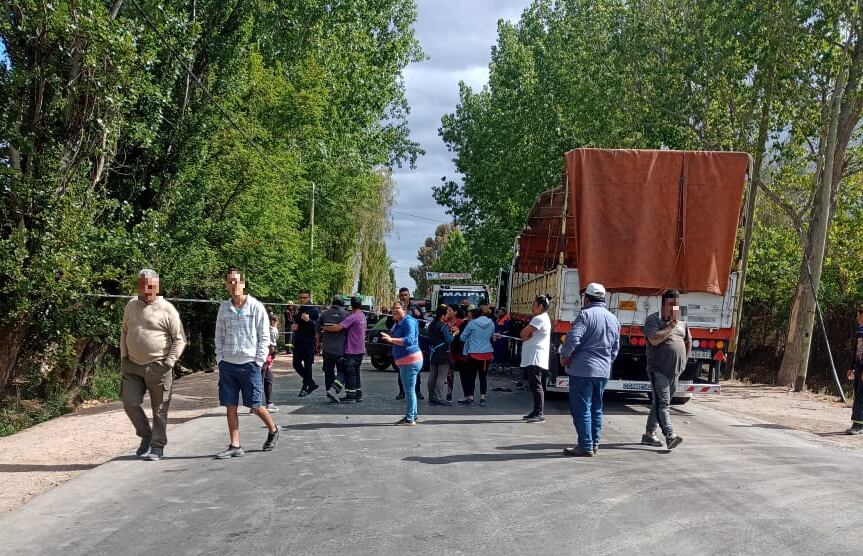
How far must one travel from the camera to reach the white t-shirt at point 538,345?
39.0 ft

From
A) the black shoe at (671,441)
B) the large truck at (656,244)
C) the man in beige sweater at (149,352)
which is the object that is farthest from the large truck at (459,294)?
the man in beige sweater at (149,352)

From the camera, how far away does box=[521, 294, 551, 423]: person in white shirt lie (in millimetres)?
11859

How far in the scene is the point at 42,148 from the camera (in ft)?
43.5

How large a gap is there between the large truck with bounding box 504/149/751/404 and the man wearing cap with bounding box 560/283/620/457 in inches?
149

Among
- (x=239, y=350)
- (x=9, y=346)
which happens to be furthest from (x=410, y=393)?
(x=9, y=346)

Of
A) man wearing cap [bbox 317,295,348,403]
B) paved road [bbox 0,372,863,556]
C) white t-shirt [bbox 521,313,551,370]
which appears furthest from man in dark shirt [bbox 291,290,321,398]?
white t-shirt [bbox 521,313,551,370]

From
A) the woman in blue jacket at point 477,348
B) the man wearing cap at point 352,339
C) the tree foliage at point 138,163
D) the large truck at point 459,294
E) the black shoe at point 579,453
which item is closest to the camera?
the black shoe at point 579,453

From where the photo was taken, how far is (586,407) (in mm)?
9008

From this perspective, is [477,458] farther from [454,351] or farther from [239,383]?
[454,351]

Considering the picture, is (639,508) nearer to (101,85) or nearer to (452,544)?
(452,544)

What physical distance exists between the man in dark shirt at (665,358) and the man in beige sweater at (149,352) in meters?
5.21

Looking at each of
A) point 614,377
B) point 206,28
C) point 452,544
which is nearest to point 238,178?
point 206,28

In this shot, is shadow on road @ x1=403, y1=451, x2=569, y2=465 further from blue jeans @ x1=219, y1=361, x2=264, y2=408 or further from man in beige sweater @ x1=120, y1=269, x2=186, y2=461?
man in beige sweater @ x1=120, y1=269, x2=186, y2=461

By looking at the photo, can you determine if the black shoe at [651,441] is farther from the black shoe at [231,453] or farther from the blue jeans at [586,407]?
the black shoe at [231,453]
